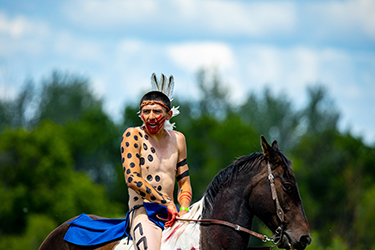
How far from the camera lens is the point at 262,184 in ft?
17.4

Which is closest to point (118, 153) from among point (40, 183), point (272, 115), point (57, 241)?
point (40, 183)

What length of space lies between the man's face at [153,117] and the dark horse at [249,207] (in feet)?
3.54

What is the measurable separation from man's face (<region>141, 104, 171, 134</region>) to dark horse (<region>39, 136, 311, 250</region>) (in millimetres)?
1080

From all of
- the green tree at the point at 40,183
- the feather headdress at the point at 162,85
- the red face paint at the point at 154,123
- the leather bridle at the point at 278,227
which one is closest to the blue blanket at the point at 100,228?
the leather bridle at the point at 278,227

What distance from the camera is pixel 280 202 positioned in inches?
204

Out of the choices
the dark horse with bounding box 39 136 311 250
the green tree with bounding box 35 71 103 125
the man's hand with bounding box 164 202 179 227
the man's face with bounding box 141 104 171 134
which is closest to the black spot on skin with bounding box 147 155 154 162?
the man's face with bounding box 141 104 171 134

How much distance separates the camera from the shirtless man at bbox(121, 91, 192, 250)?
5547 mm

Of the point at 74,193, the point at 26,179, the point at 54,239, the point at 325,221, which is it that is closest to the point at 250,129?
the point at 325,221

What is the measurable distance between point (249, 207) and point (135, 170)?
148 centimetres

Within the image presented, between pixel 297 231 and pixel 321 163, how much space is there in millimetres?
51529

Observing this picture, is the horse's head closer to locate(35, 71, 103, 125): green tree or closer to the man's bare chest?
the man's bare chest

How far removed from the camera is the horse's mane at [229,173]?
5520mm

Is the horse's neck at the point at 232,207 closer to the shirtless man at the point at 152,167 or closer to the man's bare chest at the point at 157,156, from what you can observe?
the shirtless man at the point at 152,167

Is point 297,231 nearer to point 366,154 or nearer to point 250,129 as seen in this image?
point 250,129
